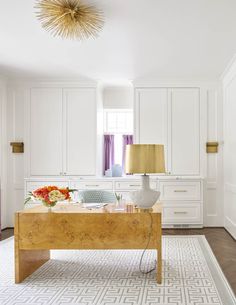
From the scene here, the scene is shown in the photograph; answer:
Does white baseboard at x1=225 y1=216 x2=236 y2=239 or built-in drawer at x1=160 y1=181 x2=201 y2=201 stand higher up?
built-in drawer at x1=160 y1=181 x2=201 y2=201

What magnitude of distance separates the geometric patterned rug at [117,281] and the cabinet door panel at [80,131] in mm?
1909

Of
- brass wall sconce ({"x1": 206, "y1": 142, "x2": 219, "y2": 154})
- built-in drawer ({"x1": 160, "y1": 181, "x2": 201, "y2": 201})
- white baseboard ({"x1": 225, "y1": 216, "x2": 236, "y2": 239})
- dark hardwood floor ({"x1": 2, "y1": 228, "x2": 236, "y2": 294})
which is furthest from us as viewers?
brass wall sconce ({"x1": 206, "y1": 142, "x2": 219, "y2": 154})

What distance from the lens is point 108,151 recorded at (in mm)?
6246

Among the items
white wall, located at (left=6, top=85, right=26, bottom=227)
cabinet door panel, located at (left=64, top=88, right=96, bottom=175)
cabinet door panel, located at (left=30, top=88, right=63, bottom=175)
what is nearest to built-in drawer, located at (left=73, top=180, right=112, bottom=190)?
cabinet door panel, located at (left=64, top=88, right=96, bottom=175)

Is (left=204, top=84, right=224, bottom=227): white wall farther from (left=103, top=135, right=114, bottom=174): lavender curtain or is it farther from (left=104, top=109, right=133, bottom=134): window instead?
(left=103, top=135, right=114, bottom=174): lavender curtain

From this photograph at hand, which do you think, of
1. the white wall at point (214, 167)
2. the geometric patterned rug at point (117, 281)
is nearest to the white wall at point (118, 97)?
the white wall at point (214, 167)

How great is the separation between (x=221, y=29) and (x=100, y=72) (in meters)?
2.23

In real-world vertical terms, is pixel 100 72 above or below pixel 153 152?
above

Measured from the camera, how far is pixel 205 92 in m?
5.62

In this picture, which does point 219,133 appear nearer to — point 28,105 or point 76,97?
point 76,97

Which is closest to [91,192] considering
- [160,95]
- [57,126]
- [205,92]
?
[57,126]

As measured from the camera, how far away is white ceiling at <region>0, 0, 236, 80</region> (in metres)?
3.09

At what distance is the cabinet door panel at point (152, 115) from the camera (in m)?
5.66

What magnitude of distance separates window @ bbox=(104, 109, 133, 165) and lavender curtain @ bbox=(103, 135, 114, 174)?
58 mm
